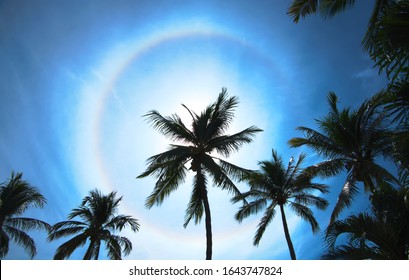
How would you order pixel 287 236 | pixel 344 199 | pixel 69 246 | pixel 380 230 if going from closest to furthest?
1. pixel 380 230
2. pixel 344 199
3. pixel 287 236
4. pixel 69 246

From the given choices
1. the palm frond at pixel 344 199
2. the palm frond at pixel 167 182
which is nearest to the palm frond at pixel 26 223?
the palm frond at pixel 167 182

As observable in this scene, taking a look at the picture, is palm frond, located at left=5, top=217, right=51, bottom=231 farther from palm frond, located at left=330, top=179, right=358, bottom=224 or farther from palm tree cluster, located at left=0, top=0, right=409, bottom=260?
palm frond, located at left=330, top=179, right=358, bottom=224

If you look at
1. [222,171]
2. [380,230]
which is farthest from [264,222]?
[380,230]

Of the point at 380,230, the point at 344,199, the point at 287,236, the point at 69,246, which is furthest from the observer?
the point at 69,246

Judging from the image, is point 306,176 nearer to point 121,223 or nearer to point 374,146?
point 374,146

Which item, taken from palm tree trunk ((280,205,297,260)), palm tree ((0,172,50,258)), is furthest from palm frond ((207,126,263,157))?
palm tree ((0,172,50,258))

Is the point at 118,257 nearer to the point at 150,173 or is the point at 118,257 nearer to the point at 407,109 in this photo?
the point at 150,173

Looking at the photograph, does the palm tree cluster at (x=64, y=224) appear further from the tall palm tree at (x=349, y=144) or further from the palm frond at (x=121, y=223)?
the tall palm tree at (x=349, y=144)

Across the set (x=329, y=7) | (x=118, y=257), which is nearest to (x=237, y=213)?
(x=118, y=257)
